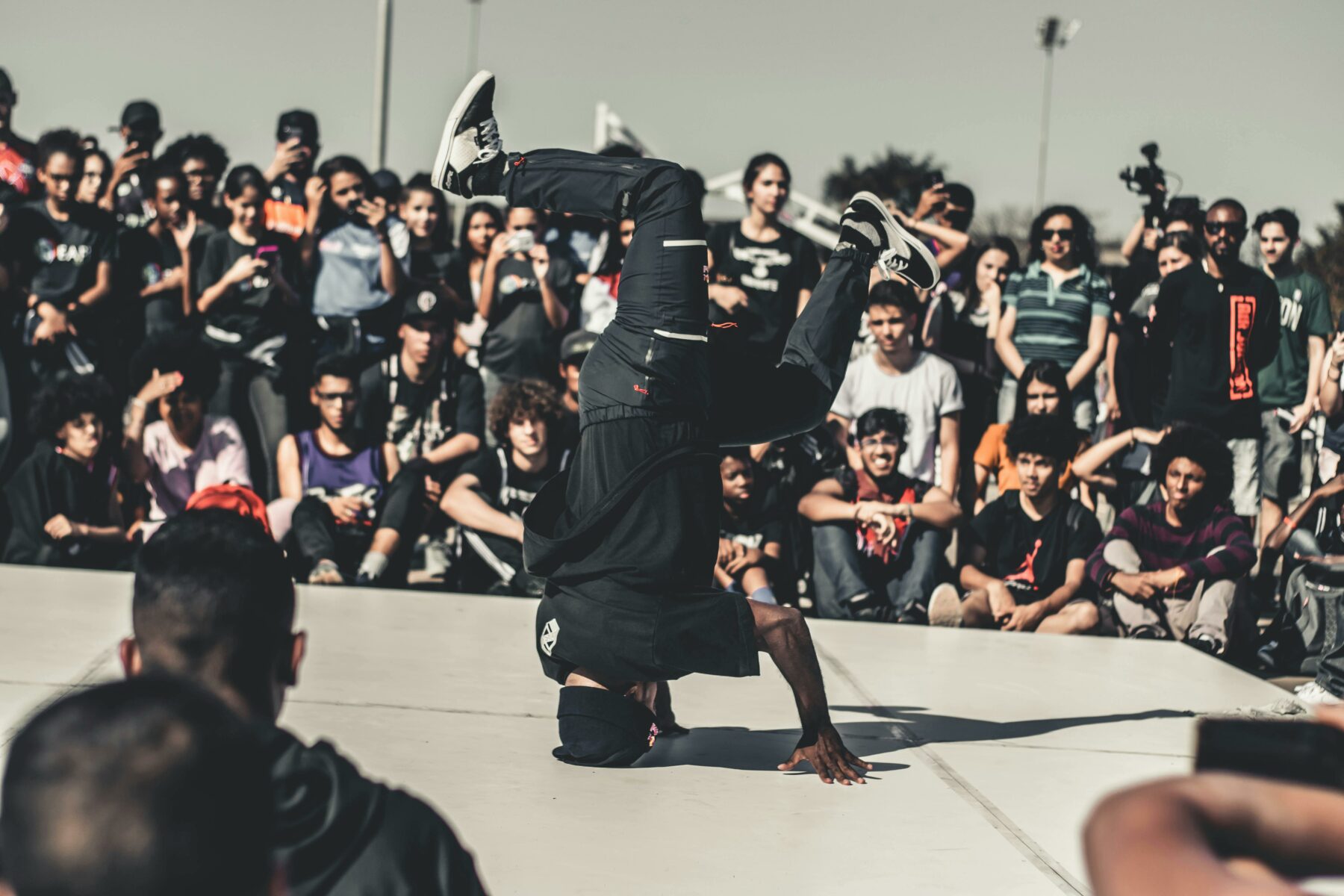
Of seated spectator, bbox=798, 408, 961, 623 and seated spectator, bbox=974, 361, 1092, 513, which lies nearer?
seated spectator, bbox=798, 408, 961, 623

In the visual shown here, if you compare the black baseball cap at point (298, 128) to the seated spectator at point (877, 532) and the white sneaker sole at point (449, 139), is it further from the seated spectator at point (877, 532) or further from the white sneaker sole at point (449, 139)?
the white sneaker sole at point (449, 139)

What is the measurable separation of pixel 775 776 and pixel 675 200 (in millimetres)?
1647

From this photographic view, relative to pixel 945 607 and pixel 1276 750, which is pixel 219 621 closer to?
pixel 1276 750

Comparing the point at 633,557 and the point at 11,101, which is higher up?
the point at 11,101

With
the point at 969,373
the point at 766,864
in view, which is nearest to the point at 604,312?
the point at 969,373

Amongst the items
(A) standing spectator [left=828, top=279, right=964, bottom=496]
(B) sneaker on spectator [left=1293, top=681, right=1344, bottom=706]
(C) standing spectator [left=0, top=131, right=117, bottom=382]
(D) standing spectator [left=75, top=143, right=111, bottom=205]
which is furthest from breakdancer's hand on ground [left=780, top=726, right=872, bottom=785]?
(D) standing spectator [left=75, top=143, right=111, bottom=205]

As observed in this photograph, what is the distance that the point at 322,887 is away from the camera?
1.56 m

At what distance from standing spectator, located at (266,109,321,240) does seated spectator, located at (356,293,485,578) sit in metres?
1.08

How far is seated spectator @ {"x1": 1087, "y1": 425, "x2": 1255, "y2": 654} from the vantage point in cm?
649

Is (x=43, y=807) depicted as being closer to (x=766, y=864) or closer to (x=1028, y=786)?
(x=766, y=864)

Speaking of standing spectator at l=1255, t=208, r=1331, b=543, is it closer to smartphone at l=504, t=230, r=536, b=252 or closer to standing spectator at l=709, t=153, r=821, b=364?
standing spectator at l=709, t=153, r=821, b=364

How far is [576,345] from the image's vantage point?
23.7ft

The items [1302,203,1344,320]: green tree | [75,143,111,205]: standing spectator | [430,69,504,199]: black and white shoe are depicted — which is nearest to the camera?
[430,69,504,199]: black and white shoe

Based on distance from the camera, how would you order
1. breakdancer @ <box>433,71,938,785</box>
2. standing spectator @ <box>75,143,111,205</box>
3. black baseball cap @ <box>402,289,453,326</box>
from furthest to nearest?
standing spectator @ <box>75,143,111,205</box>, black baseball cap @ <box>402,289,453,326</box>, breakdancer @ <box>433,71,938,785</box>
